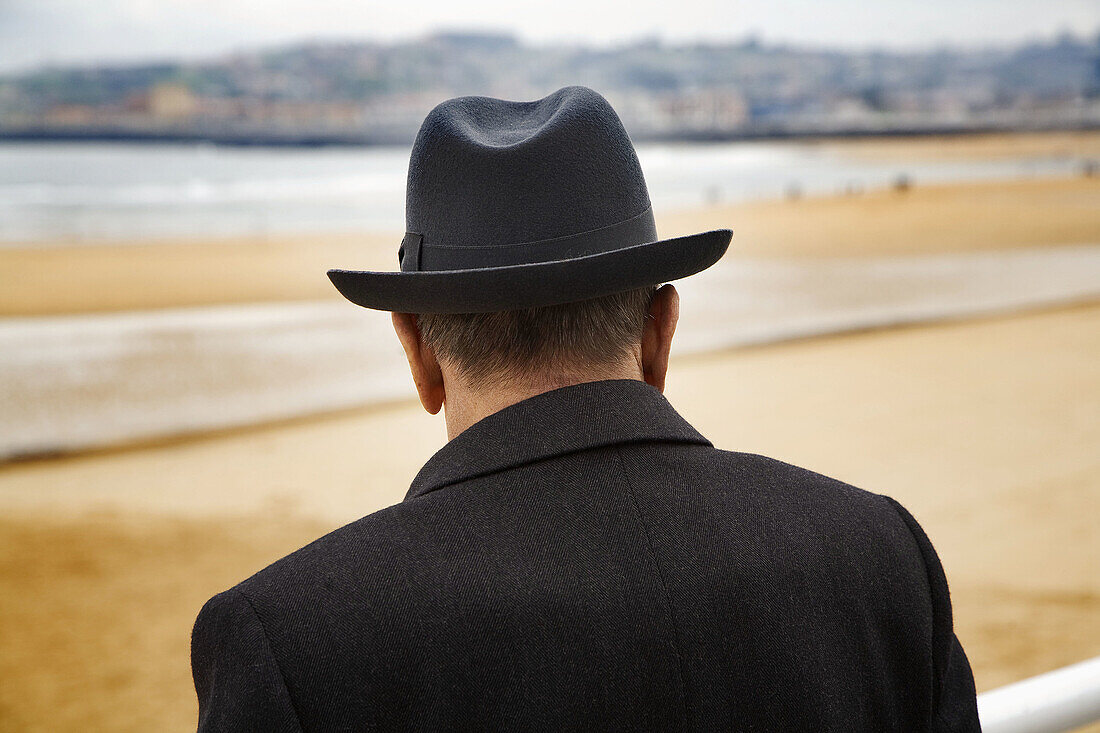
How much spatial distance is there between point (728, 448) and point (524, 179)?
6.60 meters

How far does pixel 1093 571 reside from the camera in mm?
4941

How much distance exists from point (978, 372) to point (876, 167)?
40890 mm

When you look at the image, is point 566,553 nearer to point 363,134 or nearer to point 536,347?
point 536,347

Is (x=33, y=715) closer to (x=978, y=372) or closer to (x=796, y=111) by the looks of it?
(x=978, y=372)

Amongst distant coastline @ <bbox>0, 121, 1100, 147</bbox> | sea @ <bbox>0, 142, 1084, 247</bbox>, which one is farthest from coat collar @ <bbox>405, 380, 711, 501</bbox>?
distant coastline @ <bbox>0, 121, 1100, 147</bbox>

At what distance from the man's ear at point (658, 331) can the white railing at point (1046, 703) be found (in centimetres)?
55

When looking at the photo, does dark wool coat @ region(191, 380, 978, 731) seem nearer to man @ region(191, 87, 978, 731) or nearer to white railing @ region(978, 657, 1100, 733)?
man @ region(191, 87, 978, 731)

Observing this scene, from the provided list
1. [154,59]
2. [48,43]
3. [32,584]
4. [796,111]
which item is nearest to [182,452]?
[32,584]

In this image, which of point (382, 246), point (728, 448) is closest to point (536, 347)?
point (728, 448)

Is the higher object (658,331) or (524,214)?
(524,214)

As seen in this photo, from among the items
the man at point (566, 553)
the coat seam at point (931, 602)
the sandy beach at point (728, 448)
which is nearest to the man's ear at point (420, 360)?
the man at point (566, 553)

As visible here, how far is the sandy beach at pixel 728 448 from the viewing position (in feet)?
14.4

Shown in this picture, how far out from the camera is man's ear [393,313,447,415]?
3.89ft

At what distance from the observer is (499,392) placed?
3.51ft
